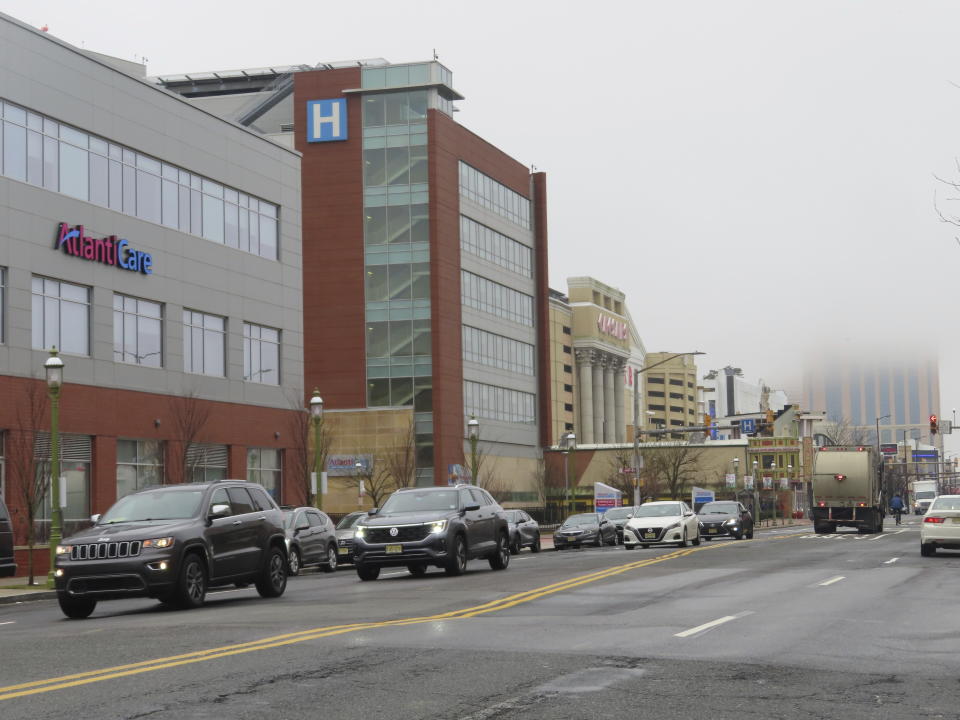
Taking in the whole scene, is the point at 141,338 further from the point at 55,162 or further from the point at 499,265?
the point at 499,265

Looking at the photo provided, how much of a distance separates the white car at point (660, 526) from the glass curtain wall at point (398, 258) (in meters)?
41.6

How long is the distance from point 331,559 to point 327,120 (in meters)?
54.0

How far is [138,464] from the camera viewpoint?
145ft

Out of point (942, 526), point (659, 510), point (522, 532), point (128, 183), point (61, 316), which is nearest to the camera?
point (942, 526)

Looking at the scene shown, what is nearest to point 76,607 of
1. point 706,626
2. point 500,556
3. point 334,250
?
point 706,626

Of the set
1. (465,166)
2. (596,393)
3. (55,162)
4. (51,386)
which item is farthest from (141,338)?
(596,393)

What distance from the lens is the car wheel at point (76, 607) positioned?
1830 cm

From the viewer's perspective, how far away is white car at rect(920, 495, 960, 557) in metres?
31.6

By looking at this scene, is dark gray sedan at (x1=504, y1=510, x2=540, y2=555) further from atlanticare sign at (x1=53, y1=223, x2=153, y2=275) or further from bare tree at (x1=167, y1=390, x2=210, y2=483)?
atlanticare sign at (x1=53, y1=223, x2=153, y2=275)

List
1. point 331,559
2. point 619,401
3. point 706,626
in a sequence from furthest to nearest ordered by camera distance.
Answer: point 619,401 → point 331,559 → point 706,626

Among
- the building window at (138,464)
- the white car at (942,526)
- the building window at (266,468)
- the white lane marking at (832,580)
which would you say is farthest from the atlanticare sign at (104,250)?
the white lane marking at (832,580)

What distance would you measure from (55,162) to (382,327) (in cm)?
4269

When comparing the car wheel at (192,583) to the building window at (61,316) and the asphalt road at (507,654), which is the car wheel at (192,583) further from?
the building window at (61,316)

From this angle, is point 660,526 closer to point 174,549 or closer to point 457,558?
point 457,558
